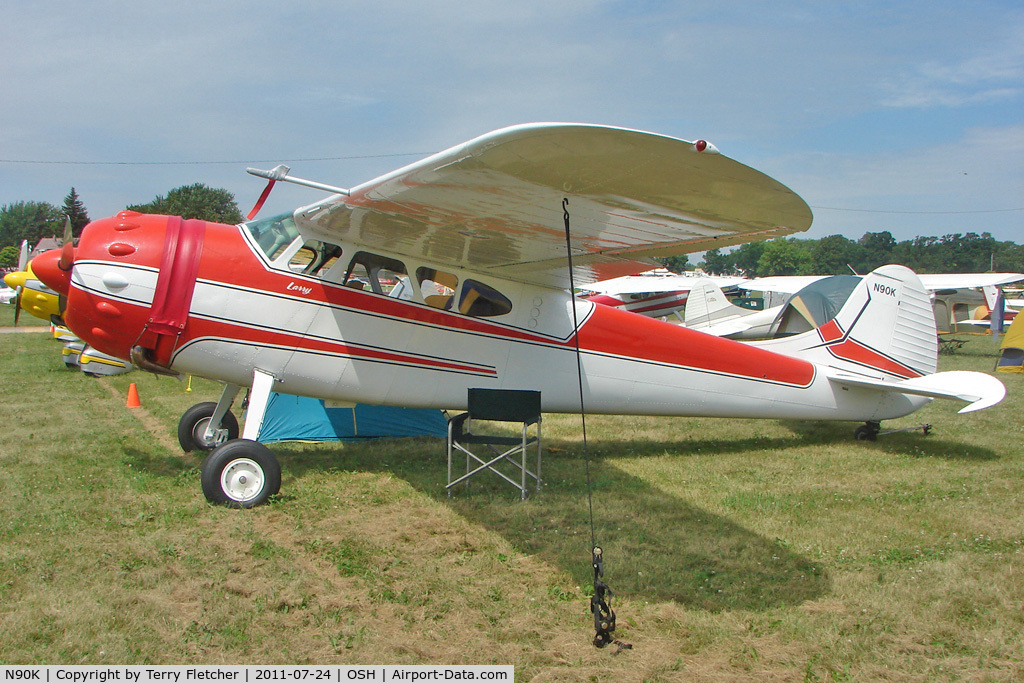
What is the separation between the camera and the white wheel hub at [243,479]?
5.46m

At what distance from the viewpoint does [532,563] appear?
15.0ft

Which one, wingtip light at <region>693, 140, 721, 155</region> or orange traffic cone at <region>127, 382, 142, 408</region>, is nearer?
wingtip light at <region>693, 140, 721, 155</region>

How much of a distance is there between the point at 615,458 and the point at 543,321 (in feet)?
6.06

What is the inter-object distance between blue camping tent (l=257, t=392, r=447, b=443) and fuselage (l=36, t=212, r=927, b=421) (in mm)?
1597

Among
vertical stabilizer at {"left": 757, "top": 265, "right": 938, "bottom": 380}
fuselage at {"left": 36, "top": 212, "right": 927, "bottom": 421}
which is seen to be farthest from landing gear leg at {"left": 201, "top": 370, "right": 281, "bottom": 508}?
vertical stabilizer at {"left": 757, "top": 265, "right": 938, "bottom": 380}

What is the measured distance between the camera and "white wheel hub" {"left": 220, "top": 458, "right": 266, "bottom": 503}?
17.9 ft

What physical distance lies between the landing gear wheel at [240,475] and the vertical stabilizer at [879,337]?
592cm

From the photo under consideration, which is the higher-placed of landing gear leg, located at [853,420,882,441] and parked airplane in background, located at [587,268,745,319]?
parked airplane in background, located at [587,268,745,319]

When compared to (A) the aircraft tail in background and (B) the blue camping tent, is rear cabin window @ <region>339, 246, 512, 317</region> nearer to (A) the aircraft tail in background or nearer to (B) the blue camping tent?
(B) the blue camping tent

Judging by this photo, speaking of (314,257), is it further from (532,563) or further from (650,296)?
(650,296)

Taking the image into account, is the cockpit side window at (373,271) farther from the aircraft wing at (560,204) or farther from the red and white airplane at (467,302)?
the aircraft wing at (560,204)

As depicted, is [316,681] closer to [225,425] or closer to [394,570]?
[394,570]

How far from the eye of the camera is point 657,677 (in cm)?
324

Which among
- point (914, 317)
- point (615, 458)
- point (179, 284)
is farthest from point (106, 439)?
point (914, 317)
